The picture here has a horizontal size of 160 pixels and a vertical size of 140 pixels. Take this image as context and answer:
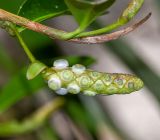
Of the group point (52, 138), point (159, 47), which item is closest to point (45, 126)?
point (52, 138)

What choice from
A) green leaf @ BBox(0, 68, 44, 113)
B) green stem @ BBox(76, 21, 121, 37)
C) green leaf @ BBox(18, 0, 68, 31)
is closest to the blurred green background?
green leaf @ BBox(0, 68, 44, 113)

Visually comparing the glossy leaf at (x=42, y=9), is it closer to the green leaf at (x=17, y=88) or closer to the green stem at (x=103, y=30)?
the green stem at (x=103, y=30)

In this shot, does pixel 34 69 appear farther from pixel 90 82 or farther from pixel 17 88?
pixel 17 88

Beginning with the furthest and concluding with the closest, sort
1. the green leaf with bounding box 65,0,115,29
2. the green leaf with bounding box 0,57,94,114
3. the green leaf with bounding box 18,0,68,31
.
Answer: the green leaf with bounding box 0,57,94,114, the green leaf with bounding box 18,0,68,31, the green leaf with bounding box 65,0,115,29

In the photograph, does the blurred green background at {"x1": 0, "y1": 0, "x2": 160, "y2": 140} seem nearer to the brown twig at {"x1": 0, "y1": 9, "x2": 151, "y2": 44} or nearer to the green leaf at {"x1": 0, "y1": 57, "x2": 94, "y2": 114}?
the green leaf at {"x1": 0, "y1": 57, "x2": 94, "y2": 114}

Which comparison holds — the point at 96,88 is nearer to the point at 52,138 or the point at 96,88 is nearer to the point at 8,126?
the point at 8,126

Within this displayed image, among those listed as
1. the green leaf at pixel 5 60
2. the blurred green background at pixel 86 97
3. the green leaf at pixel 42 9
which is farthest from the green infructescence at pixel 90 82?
the green leaf at pixel 5 60

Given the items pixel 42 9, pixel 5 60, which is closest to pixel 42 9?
pixel 42 9
